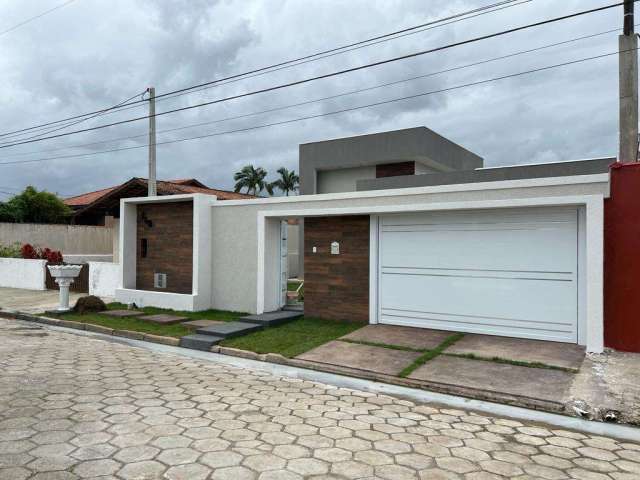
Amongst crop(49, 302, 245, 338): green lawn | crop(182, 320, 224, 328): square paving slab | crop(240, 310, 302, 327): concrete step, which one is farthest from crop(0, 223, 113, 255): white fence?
crop(240, 310, 302, 327): concrete step

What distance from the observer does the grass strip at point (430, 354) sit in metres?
6.62

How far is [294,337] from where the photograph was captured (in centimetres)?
879

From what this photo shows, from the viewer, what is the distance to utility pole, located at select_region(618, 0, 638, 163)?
8.34 m

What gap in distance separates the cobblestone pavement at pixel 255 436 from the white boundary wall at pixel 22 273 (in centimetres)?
1277

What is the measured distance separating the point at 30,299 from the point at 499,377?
1445 centimetres

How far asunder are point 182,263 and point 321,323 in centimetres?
464

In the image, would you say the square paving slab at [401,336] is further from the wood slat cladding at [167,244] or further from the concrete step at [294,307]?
the wood slat cladding at [167,244]

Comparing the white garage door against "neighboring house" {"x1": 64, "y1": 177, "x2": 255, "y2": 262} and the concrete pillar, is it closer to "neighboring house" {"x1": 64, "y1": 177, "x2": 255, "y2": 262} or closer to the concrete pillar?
the concrete pillar

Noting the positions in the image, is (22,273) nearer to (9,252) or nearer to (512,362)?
(9,252)

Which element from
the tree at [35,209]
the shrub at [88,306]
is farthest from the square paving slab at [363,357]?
the tree at [35,209]

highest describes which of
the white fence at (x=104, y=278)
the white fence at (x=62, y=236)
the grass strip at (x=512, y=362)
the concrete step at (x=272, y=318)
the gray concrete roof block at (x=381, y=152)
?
the gray concrete roof block at (x=381, y=152)


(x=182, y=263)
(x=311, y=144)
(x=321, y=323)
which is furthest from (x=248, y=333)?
(x=311, y=144)

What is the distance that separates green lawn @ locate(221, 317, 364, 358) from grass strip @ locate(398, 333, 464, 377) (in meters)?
1.83

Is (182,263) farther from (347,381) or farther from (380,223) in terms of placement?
(347,381)
